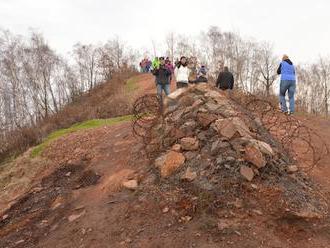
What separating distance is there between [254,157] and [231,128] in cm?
78

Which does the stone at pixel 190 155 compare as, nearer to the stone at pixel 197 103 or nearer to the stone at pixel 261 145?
the stone at pixel 261 145

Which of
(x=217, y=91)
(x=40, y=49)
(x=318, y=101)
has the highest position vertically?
(x=40, y=49)

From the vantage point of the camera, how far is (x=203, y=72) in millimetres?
12641

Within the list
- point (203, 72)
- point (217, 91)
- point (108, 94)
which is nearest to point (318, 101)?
point (108, 94)

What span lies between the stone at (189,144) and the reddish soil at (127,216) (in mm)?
776

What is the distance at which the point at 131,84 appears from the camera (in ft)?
74.0

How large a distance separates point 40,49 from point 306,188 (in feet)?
94.6

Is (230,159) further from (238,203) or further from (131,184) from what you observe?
(131,184)

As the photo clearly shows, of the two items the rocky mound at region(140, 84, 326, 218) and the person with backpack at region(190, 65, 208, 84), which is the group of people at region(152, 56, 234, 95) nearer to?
the person with backpack at region(190, 65, 208, 84)

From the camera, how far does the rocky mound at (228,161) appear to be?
632 cm

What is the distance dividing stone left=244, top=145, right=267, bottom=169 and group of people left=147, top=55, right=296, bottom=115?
3.83 m

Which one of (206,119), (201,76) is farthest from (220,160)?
(201,76)

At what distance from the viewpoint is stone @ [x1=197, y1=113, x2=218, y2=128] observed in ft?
25.6

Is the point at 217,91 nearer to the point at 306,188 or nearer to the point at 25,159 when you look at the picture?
the point at 306,188
